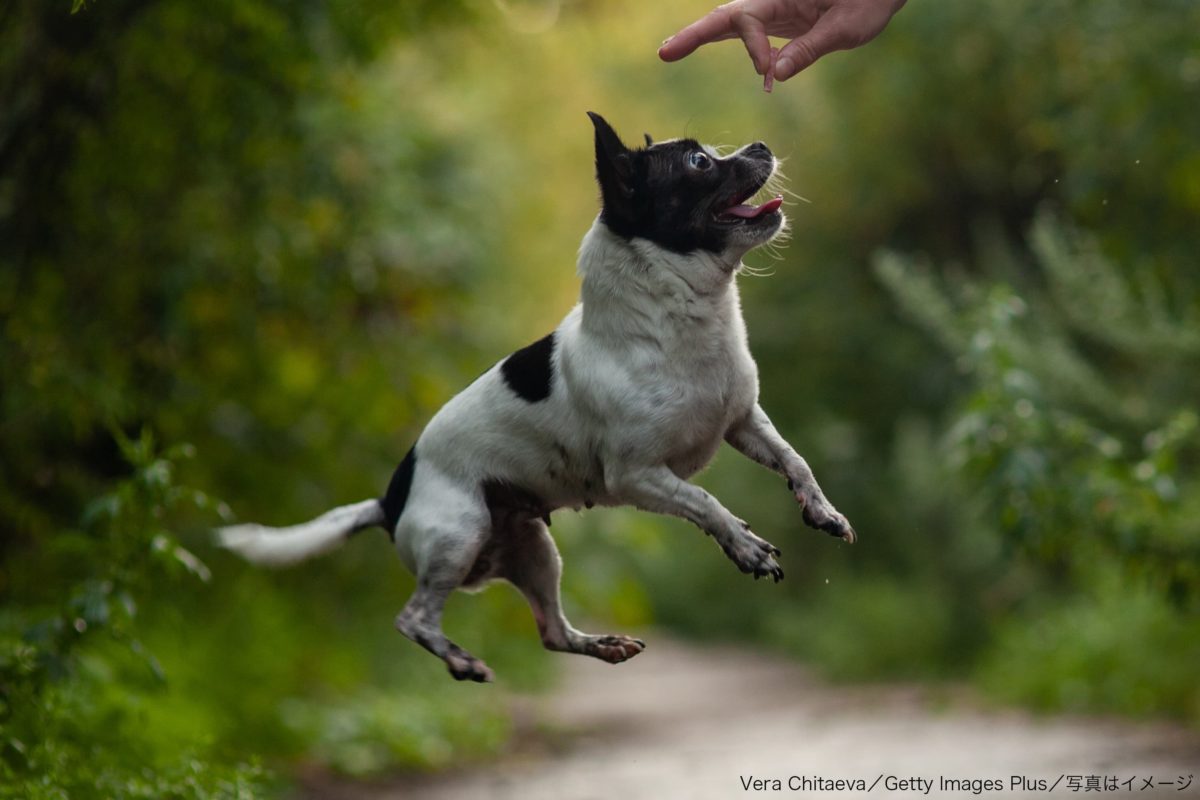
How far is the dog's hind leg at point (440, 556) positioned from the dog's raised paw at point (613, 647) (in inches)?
13.4

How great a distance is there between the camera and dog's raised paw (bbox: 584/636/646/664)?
3135 mm

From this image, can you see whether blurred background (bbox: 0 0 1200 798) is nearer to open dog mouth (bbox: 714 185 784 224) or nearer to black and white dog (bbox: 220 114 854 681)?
black and white dog (bbox: 220 114 854 681)

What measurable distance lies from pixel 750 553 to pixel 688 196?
82 cm

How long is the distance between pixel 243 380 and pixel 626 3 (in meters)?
6.73

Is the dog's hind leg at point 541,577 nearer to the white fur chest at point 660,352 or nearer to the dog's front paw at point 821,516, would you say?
the white fur chest at point 660,352

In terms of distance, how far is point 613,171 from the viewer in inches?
117

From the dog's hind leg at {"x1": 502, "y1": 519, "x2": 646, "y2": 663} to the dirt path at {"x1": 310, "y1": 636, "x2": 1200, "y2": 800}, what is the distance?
4010 millimetres

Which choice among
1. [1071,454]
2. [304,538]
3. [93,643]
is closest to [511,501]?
[304,538]

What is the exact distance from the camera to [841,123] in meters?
13.4

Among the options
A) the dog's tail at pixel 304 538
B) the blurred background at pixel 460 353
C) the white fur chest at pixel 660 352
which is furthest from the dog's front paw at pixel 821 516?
the blurred background at pixel 460 353

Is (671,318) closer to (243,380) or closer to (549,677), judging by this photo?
(243,380)

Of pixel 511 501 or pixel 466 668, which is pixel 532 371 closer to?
pixel 511 501

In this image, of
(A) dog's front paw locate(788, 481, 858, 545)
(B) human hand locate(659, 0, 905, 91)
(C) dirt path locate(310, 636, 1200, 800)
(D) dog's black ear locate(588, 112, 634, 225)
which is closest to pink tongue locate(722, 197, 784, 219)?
(D) dog's black ear locate(588, 112, 634, 225)

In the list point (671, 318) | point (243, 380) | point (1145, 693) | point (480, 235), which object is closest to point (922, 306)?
point (1145, 693)
